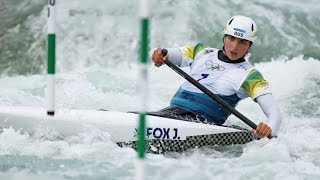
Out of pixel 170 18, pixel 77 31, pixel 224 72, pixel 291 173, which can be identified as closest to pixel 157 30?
pixel 170 18

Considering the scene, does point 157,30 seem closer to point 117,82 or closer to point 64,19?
point 64,19

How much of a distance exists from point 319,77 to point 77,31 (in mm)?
4644

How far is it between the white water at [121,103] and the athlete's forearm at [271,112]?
0.14m

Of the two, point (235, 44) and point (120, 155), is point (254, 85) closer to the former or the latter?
point (235, 44)

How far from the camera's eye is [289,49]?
41.6 feet

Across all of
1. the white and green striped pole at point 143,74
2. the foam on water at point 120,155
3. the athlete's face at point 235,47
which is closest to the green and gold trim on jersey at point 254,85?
the athlete's face at point 235,47

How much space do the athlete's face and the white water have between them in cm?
75

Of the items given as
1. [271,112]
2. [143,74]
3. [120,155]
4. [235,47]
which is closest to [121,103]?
[235,47]

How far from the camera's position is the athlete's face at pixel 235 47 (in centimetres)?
621

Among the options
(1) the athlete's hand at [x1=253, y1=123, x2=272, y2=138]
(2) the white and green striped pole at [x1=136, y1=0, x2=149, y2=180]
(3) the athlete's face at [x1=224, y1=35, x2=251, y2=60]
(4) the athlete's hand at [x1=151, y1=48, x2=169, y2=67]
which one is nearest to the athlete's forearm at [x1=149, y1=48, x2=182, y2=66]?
(4) the athlete's hand at [x1=151, y1=48, x2=169, y2=67]

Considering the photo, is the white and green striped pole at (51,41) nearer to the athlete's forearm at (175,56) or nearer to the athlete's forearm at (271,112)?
the athlete's forearm at (175,56)

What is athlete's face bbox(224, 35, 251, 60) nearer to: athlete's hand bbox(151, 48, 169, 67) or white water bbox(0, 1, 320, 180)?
athlete's hand bbox(151, 48, 169, 67)

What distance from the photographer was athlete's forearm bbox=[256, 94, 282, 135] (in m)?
5.93

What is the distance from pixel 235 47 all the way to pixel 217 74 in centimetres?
28
